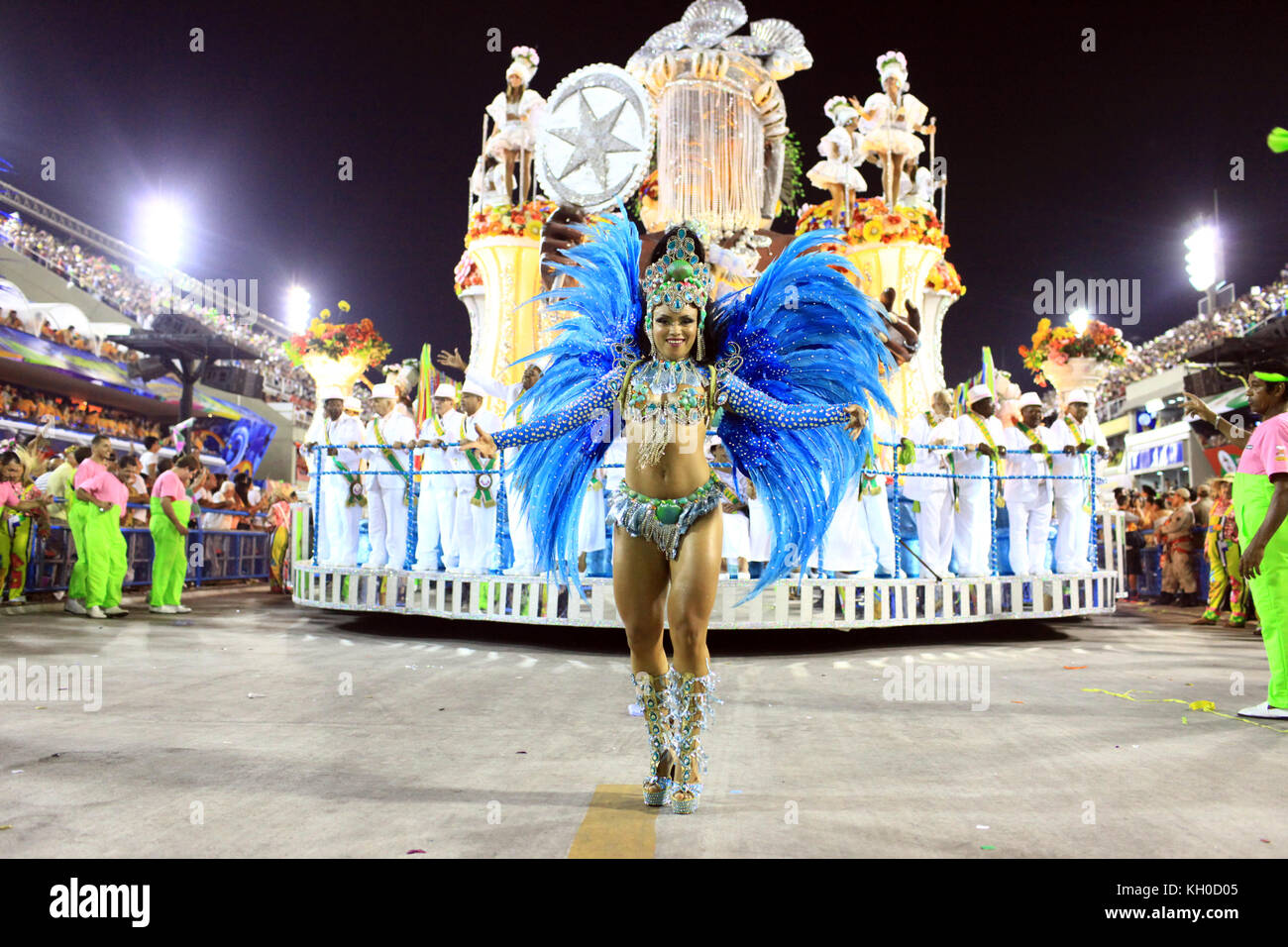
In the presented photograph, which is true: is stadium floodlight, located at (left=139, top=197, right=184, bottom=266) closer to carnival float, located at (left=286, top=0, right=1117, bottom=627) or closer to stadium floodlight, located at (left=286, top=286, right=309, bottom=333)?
stadium floodlight, located at (left=286, top=286, right=309, bottom=333)

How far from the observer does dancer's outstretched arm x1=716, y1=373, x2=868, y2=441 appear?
362 centimetres

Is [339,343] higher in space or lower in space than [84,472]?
higher

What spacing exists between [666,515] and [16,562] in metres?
9.84

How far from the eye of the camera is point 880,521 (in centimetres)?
828

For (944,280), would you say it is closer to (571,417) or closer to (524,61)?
(524,61)

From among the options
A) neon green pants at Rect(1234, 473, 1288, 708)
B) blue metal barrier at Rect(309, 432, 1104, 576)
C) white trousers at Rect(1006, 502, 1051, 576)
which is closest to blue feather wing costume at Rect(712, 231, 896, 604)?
neon green pants at Rect(1234, 473, 1288, 708)

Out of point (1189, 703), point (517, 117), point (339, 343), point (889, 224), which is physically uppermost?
point (517, 117)

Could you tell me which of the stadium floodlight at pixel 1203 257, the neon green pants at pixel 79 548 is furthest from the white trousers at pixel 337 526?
the stadium floodlight at pixel 1203 257

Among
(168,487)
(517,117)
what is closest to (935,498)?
(517,117)

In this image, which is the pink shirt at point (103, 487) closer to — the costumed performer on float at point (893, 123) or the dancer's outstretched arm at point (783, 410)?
the dancer's outstretched arm at point (783, 410)

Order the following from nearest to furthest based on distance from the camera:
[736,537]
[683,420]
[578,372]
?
[683,420] → [578,372] → [736,537]

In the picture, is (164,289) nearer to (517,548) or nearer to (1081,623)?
(517,548)

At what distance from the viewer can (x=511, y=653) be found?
23.9ft

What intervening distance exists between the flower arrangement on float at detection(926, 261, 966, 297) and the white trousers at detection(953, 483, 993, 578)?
506 cm
